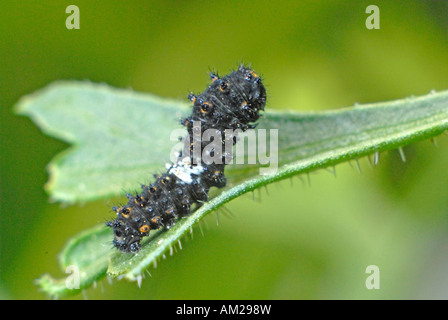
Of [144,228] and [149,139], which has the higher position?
[149,139]

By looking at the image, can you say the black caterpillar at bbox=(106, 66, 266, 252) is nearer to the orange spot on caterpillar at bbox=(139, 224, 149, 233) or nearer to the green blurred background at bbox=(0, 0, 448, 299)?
the orange spot on caterpillar at bbox=(139, 224, 149, 233)

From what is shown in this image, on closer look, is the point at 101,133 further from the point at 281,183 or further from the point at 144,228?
the point at 281,183

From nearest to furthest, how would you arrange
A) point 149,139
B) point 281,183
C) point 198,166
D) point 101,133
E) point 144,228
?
1. point 144,228
2. point 198,166
3. point 149,139
4. point 101,133
5. point 281,183

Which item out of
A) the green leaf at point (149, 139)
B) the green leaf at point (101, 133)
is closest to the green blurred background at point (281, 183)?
the green leaf at point (101, 133)

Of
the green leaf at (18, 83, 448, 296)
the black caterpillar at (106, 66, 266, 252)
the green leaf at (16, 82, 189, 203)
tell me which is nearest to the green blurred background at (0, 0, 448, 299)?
the green leaf at (16, 82, 189, 203)

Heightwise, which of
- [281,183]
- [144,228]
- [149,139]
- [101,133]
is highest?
[101,133]

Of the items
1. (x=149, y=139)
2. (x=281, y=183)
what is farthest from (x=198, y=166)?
(x=281, y=183)

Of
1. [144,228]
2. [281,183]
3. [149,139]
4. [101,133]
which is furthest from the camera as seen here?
[281,183]
